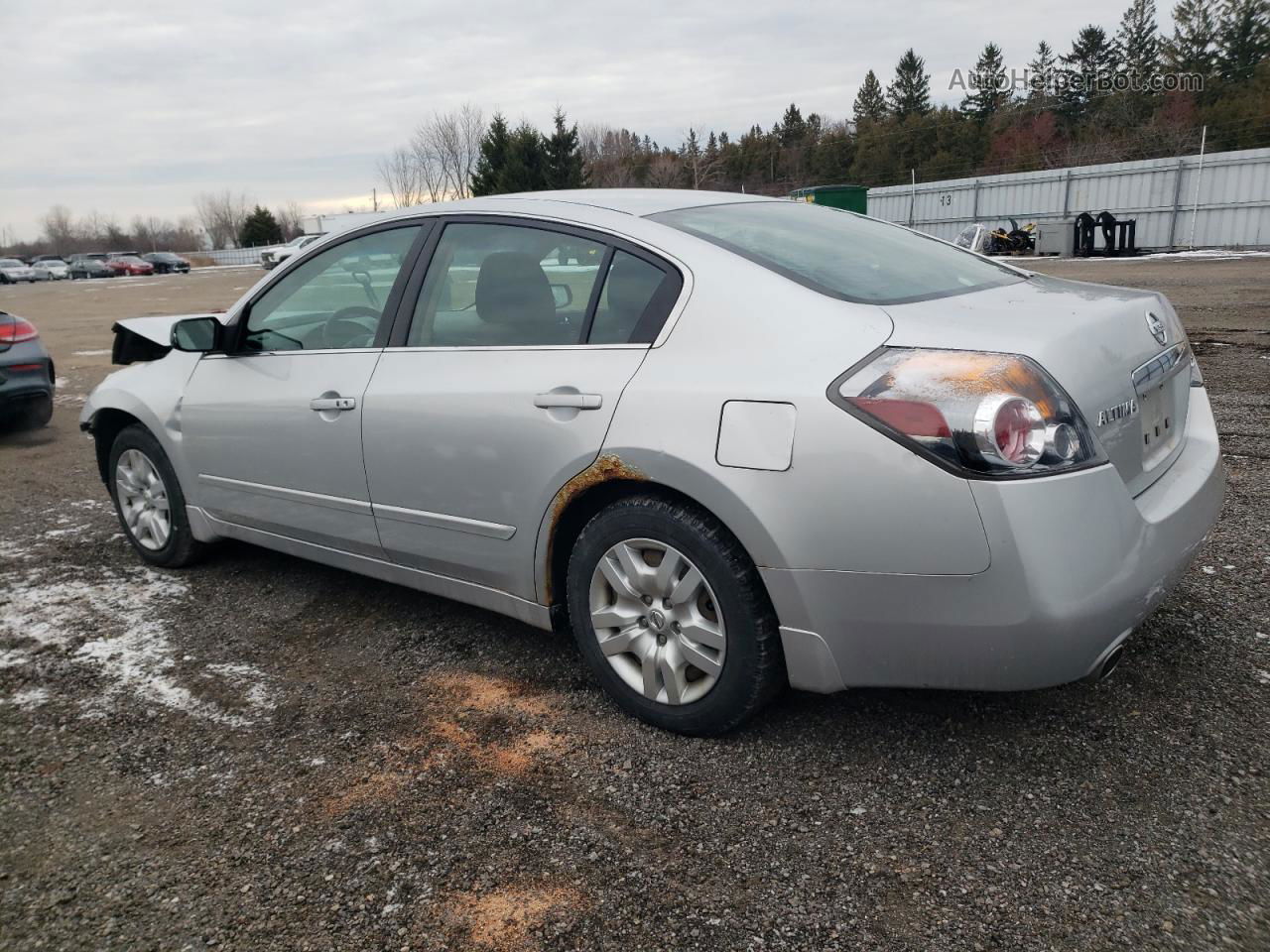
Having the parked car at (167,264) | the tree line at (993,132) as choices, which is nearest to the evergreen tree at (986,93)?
the tree line at (993,132)

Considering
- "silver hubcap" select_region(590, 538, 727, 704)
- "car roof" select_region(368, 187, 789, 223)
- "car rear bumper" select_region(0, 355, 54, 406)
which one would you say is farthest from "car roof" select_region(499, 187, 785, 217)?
"car rear bumper" select_region(0, 355, 54, 406)

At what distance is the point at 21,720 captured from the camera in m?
3.10

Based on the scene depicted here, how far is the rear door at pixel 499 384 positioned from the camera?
9.11 ft

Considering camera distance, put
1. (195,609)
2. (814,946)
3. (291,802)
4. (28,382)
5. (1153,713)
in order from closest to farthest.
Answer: (814,946), (291,802), (1153,713), (195,609), (28,382)

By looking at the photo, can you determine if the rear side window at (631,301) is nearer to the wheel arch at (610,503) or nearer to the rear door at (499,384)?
the rear door at (499,384)

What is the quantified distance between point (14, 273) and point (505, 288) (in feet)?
214

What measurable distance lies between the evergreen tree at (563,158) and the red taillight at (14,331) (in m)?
31.5

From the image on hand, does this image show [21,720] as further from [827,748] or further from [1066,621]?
[1066,621]

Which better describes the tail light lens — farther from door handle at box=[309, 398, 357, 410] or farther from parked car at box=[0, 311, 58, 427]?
parked car at box=[0, 311, 58, 427]

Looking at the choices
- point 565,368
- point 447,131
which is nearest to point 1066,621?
point 565,368

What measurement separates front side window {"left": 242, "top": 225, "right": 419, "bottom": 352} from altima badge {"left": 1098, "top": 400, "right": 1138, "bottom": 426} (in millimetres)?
Result: 2274

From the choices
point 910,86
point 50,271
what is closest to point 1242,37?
point 910,86

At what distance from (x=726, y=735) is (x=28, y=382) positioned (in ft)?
22.9

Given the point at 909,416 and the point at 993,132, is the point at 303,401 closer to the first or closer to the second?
the point at 909,416
